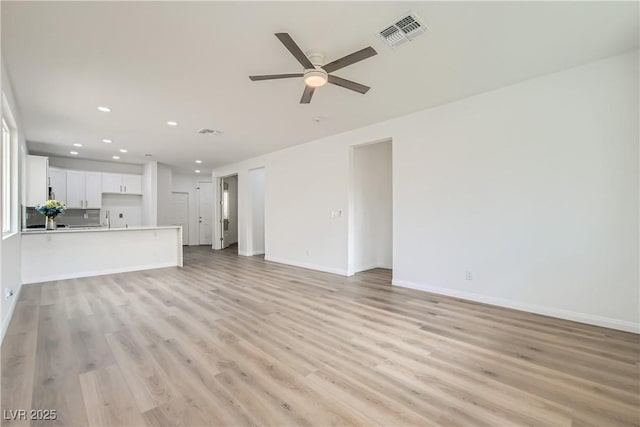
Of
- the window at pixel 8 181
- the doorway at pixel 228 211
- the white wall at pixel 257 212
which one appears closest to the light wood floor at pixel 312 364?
the window at pixel 8 181

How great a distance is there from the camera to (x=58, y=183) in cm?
740

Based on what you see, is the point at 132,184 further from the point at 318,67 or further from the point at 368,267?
the point at 318,67

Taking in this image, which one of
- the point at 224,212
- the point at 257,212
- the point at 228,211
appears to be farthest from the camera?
the point at 228,211

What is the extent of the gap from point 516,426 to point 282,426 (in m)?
1.32

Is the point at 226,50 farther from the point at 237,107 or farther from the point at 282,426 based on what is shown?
the point at 282,426

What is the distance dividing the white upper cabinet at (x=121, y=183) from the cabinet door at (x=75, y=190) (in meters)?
0.50

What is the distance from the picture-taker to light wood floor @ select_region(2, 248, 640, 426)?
5.71 feet

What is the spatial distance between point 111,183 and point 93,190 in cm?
48

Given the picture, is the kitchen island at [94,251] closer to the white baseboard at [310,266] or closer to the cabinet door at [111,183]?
the white baseboard at [310,266]

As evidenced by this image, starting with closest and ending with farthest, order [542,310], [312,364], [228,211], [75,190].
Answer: [312,364] < [542,310] < [75,190] < [228,211]

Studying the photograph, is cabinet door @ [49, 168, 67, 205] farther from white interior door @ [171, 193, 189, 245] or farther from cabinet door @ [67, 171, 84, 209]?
white interior door @ [171, 193, 189, 245]

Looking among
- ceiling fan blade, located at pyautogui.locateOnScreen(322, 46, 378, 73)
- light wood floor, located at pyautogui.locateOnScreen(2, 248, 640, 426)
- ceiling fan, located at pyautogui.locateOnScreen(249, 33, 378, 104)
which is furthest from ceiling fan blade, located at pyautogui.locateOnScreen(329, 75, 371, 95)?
light wood floor, located at pyautogui.locateOnScreen(2, 248, 640, 426)

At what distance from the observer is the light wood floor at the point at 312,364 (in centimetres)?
174

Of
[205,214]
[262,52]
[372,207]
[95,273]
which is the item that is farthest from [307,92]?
[205,214]
